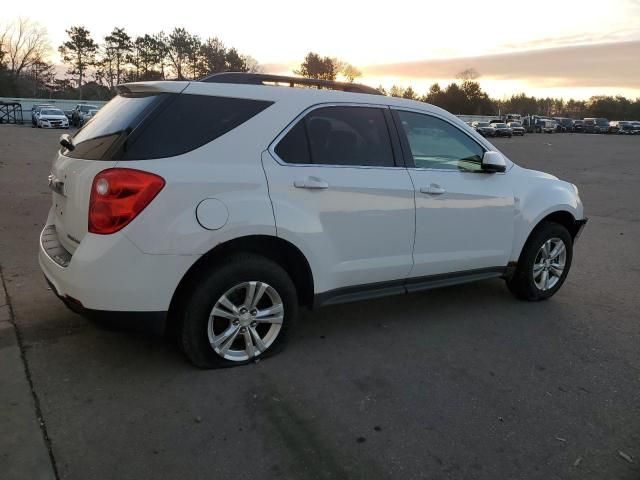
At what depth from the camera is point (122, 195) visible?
9.75ft

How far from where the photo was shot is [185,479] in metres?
2.49

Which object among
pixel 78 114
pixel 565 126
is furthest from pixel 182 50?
pixel 565 126

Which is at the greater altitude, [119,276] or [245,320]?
[119,276]

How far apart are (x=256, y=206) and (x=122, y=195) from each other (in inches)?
29.8

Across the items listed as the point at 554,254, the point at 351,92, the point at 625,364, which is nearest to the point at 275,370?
the point at 351,92

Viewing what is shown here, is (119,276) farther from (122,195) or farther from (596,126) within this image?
(596,126)

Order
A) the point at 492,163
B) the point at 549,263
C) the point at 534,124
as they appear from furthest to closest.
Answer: the point at 534,124
the point at 549,263
the point at 492,163

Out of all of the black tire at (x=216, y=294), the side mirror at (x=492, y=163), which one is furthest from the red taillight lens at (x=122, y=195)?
the side mirror at (x=492, y=163)

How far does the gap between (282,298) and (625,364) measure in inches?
95.9

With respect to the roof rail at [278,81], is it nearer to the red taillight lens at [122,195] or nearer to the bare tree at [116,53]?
the red taillight lens at [122,195]

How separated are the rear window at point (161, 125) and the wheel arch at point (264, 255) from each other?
2.05 ft

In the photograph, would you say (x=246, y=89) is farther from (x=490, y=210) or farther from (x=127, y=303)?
(x=490, y=210)

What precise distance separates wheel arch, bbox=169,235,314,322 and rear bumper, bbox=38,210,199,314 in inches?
4.6

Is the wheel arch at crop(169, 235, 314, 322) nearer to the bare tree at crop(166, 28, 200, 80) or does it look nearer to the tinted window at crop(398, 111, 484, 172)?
the tinted window at crop(398, 111, 484, 172)
